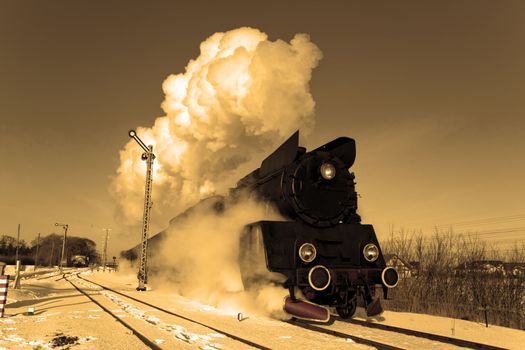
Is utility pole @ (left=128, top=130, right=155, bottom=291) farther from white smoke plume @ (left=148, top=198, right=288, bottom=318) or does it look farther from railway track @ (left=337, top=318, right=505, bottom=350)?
railway track @ (left=337, top=318, right=505, bottom=350)

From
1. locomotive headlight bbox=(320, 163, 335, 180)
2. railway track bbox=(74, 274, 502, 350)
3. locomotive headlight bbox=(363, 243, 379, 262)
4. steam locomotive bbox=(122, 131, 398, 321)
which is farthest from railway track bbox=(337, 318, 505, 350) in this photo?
locomotive headlight bbox=(320, 163, 335, 180)

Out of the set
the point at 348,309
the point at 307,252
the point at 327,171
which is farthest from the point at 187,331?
the point at 327,171

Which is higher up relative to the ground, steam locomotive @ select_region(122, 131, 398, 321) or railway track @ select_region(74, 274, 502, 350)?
steam locomotive @ select_region(122, 131, 398, 321)

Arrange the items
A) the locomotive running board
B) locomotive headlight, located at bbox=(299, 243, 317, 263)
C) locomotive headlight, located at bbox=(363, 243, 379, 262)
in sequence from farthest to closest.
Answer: locomotive headlight, located at bbox=(363, 243, 379, 262)
locomotive headlight, located at bbox=(299, 243, 317, 263)
the locomotive running board

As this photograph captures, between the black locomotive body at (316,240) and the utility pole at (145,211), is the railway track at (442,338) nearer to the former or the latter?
the black locomotive body at (316,240)

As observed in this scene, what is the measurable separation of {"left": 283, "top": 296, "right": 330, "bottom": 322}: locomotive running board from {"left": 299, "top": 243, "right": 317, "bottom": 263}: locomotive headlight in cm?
77

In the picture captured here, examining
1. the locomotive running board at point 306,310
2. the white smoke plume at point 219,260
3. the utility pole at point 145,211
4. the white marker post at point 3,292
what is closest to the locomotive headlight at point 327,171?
the white smoke plume at point 219,260

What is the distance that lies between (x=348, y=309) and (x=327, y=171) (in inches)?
110

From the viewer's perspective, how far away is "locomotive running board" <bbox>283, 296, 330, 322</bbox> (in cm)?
689

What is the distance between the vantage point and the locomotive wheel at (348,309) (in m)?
7.87

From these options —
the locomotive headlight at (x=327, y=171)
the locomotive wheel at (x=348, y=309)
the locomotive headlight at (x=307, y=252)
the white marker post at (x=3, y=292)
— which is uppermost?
the locomotive headlight at (x=327, y=171)

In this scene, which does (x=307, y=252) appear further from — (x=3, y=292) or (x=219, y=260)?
(x=3, y=292)

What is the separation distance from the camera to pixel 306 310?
7020 mm

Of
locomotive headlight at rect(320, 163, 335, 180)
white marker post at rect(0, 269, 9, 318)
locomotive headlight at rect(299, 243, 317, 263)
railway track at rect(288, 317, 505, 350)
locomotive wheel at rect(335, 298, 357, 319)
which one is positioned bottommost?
railway track at rect(288, 317, 505, 350)
